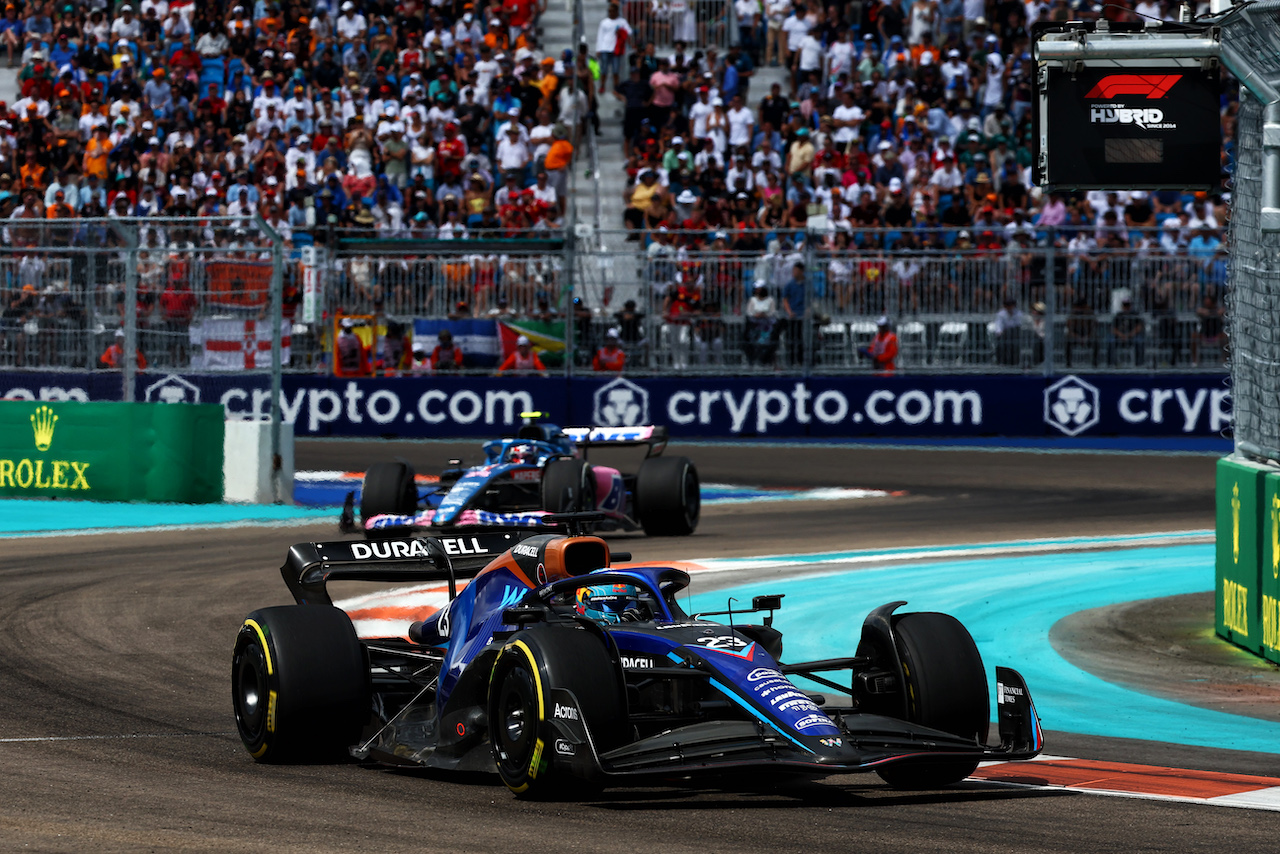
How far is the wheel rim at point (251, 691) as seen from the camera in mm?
7828

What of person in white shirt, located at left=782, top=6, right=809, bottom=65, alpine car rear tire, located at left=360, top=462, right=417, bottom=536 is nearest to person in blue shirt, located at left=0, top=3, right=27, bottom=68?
person in white shirt, located at left=782, top=6, right=809, bottom=65

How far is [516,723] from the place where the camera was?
7.04m

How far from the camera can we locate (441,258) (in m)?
26.0

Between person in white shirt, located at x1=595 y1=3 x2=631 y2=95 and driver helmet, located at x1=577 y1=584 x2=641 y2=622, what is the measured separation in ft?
81.4

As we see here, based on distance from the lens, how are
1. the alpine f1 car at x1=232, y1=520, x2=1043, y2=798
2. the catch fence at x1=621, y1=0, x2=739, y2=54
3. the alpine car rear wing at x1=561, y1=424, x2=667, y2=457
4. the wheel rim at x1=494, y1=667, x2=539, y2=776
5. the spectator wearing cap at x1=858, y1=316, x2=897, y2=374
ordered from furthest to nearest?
the catch fence at x1=621, y1=0, x2=739, y2=54, the spectator wearing cap at x1=858, y1=316, x2=897, y2=374, the alpine car rear wing at x1=561, y1=424, x2=667, y2=457, the wheel rim at x1=494, y1=667, x2=539, y2=776, the alpine f1 car at x1=232, y1=520, x2=1043, y2=798

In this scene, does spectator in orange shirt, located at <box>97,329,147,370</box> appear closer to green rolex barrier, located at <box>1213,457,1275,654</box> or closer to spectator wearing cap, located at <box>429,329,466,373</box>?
spectator wearing cap, located at <box>429,329,466,373</box>

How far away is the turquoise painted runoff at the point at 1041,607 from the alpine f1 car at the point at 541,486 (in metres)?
2.71

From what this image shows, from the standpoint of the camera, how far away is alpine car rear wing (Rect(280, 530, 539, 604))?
8969 millimetres

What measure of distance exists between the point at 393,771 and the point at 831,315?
61.9 feet

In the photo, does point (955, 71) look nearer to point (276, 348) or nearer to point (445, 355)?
point (445, 355)

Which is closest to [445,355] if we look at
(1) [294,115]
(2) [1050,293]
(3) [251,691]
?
(1) [294,115]

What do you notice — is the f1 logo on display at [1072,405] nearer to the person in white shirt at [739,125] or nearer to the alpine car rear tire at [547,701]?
A: the person in white shirt at [739,125]

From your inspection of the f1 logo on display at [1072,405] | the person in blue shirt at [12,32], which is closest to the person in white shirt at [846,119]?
the f1 logo on display at [1072,405]

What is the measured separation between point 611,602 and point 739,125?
22970mm
